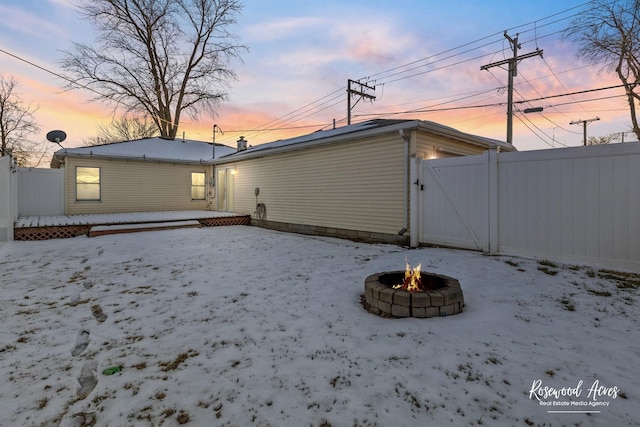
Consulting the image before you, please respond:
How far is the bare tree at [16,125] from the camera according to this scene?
19844mm

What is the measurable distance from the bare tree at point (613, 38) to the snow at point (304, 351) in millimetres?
17812

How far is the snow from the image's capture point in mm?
1775

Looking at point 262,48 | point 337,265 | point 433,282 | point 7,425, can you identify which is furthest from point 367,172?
point 262,48

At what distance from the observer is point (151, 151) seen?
14.2 m

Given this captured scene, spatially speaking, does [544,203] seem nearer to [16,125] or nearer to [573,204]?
[573,204]

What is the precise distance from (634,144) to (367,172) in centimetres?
505

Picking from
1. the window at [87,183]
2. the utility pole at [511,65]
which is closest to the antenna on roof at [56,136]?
the window at [87,183]

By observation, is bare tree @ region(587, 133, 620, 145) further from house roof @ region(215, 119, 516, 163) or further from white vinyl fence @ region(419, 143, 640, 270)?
white vinyl fence @ region(419, 143, 640, 270)

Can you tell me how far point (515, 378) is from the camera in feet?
6.72


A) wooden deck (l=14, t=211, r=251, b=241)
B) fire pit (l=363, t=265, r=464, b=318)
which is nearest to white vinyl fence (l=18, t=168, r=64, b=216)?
wooden deck (l=14, t=211, r=251, b=241)

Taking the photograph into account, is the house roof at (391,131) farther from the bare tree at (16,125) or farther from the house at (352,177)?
the bare tree at (16,125)

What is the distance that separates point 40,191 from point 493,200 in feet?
51.3

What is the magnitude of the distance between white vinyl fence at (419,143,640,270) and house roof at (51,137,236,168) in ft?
39.4

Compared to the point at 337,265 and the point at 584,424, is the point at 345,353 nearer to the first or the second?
the point at 584,424
